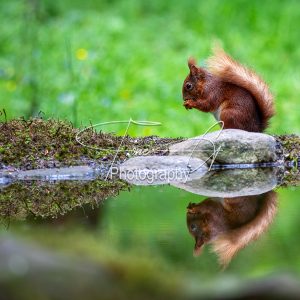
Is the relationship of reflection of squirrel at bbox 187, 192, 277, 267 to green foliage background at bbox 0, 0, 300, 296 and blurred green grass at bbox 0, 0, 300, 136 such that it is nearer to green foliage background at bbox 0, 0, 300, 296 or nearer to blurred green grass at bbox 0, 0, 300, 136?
green foliage background at bbox 0, 0, 300, 296

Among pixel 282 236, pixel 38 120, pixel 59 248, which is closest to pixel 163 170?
pixel 38 120

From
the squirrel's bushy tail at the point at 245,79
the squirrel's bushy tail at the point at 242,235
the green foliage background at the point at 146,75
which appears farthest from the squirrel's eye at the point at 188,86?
the squirrel's bushy tail at the point at 242,235

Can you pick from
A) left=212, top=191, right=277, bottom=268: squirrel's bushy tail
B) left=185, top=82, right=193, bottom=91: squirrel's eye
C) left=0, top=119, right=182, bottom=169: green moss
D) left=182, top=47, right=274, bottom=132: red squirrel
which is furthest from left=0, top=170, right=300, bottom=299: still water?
left=185, top=82, right=193, bottom=91: squirrel's eye

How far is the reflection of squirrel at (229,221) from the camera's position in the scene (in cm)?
370

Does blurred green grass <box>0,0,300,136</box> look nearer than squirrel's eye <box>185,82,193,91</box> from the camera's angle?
No

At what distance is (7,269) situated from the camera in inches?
109

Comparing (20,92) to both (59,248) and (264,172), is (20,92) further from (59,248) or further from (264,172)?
(59,248)

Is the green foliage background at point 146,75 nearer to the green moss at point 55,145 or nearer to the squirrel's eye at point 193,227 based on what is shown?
the squirrel's eye at point 193,227

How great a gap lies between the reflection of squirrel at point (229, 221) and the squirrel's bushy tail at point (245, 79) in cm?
111

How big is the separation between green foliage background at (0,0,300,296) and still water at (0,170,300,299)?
2 cm

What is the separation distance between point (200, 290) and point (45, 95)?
5501 millimetres

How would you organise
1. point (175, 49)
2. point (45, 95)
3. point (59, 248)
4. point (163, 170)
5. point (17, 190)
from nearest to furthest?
point (59, 248), point (17, 190), point (163, 170), point (45, 95), point (175, 49)

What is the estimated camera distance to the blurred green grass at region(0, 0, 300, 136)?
7.92 m

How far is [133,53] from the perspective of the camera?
10.2 meters
